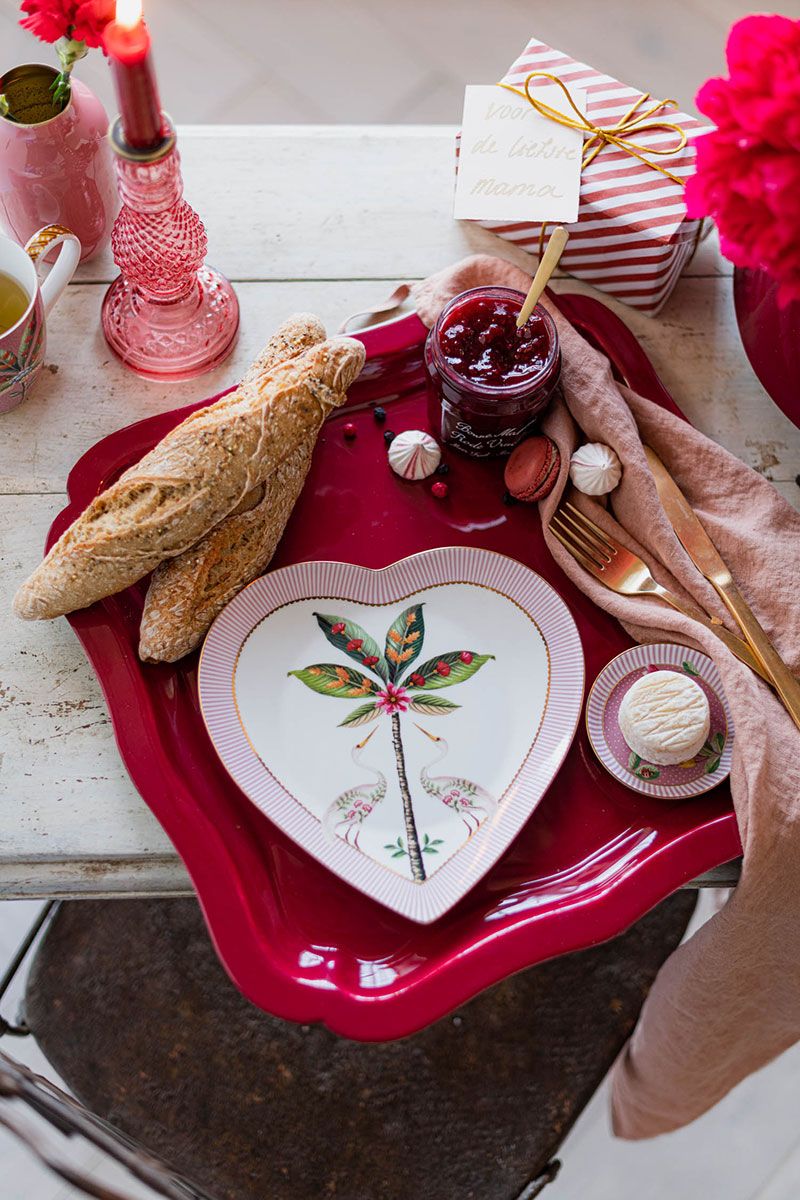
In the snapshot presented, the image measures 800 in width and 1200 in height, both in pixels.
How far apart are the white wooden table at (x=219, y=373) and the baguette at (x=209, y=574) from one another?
0.34 feet

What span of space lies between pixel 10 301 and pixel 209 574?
0.34 metres

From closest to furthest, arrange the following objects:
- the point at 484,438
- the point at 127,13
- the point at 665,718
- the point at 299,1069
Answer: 1. the point at 127,13
2. the point at 665,718
3. the point at 484,438
4. the point at 299,1069

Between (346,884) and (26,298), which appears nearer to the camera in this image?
(346,884)

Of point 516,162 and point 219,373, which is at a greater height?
point 516,162

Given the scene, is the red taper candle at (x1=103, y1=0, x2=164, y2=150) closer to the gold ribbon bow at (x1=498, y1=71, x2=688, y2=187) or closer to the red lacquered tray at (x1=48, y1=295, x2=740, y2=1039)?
the red lacquered tray at (x1=48, y1=295, x2=740, y2=1039)

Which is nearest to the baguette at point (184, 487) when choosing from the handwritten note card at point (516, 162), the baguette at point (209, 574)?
the baguette at point (209, 574)

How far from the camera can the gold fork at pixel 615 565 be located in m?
0.99

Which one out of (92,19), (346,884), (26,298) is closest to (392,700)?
(346,884)

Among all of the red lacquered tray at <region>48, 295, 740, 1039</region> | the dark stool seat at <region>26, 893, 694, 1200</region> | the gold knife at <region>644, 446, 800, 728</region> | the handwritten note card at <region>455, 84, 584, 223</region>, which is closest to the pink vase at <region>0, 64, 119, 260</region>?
A: the red lacquered tray at <region>48, 295, 740, 1039</region>

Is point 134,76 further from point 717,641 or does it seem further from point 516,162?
point 717,641

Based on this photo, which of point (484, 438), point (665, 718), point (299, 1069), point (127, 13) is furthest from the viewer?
point (299, 1069)

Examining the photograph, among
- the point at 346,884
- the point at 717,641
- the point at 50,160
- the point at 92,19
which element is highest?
the point at 92,19

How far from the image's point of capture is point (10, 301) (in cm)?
106

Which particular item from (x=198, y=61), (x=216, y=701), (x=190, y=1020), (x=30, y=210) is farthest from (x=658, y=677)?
(x=198, y=61)
